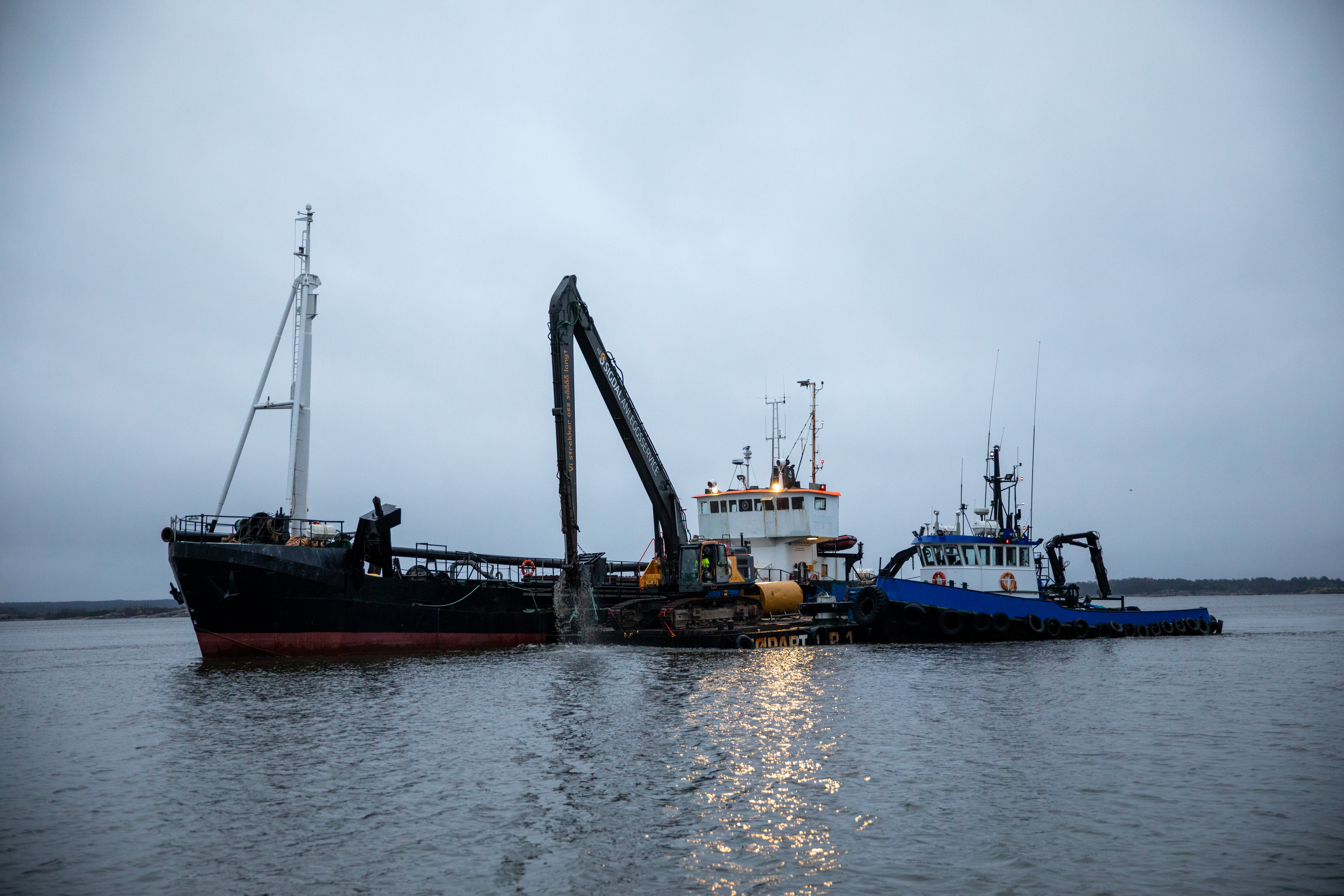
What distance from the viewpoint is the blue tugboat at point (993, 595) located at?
1332 inches

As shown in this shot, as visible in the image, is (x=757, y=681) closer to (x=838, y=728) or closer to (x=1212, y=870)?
(x=838, y=728)

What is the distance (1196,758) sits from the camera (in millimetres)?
Answer: 14305

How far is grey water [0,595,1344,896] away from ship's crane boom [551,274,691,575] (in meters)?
9.05

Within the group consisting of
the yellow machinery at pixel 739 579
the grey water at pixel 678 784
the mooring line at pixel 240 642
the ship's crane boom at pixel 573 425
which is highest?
the ship's crane boom at pixel 573 425

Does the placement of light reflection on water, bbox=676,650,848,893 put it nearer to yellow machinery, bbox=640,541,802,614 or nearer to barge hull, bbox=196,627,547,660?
yellow machinery, bbox=640,541,802,614

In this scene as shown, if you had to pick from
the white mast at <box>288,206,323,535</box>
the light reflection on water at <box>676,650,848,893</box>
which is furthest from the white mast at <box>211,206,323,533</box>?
the light reflection on water at <box>676,650,848,893</box>

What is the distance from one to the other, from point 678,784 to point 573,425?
852 inches

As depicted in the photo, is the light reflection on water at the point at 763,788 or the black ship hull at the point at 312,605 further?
the black ship hull at the point at 312,605

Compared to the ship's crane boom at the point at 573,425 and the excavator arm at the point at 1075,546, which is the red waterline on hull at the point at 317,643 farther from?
the excavator arm at the point at 1075,546

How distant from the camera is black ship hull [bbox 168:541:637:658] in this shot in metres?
26.6

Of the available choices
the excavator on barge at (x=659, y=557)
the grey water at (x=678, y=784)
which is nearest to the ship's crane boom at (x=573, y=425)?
the excavator on barge at (x=659, y=557)

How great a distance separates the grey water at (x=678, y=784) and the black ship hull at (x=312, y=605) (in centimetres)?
285

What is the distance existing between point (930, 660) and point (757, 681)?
7.66 meters

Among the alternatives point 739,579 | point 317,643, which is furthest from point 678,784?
point 739,579
